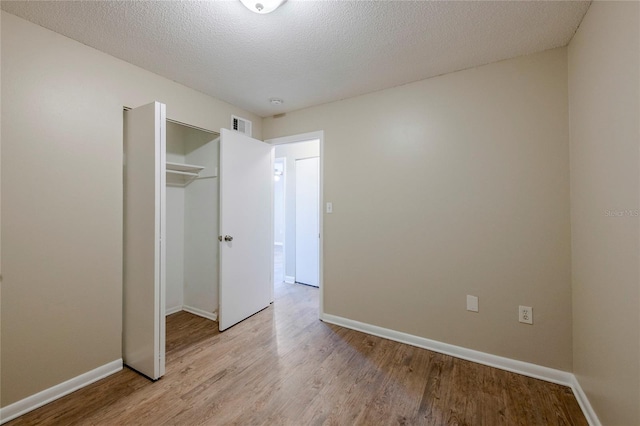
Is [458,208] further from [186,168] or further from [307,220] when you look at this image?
[186,168]

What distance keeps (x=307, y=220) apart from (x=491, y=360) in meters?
2.91

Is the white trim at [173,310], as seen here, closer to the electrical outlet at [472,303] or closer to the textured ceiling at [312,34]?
the textured ceiling at [312,34]

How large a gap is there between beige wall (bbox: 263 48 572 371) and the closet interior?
4.44 ft

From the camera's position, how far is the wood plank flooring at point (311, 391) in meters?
1.56

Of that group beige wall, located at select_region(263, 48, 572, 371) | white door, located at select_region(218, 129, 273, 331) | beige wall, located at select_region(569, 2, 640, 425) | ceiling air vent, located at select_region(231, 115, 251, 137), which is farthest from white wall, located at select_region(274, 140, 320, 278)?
beige wall, located at select_region(569, 2, 640, 425)

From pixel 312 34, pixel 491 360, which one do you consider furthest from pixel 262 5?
pixel 491 360

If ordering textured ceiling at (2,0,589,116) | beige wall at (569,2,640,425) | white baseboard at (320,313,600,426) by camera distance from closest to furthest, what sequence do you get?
beige wall at (569,2,640,425), textured ceiling at (2,0,589,116), white baseboard at (320,313,600,426)

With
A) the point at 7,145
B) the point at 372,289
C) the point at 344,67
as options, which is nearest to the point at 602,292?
the point at 372,289

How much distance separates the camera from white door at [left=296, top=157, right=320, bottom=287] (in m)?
4.17

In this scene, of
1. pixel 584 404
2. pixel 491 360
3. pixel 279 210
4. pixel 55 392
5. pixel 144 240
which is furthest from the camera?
pixel 279 210

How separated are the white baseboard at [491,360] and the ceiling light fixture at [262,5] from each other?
8.98ft

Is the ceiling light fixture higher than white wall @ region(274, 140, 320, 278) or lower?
higher

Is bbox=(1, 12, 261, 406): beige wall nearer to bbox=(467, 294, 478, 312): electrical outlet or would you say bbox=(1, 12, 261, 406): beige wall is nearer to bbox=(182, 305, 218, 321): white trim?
bbox=(182, 305, 218, 321): white trim

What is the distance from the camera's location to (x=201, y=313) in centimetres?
312
